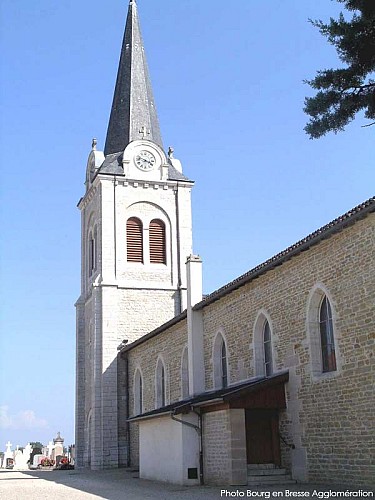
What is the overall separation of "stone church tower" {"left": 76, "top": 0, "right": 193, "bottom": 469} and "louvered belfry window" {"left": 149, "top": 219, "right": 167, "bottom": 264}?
5 cm

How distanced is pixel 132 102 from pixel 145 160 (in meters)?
3.77

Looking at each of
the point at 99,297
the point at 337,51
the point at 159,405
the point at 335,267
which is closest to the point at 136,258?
the point at 99,297

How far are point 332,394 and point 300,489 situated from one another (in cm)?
212

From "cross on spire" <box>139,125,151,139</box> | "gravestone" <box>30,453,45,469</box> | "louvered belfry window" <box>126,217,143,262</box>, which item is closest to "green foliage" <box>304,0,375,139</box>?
"louvered belfry window" <box>126,217,143,262</box>

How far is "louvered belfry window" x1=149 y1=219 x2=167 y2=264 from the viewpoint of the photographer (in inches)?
1329

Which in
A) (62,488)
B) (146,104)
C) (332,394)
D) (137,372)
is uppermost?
(146,104)

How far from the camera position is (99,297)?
31703 mm

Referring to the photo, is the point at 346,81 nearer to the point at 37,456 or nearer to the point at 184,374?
the point at 184,374

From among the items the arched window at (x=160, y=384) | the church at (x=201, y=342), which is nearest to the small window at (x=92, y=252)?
the church at (x=201, y=342)

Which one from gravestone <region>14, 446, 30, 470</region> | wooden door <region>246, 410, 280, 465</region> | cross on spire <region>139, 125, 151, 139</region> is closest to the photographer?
wooden door <region>246, 410, 280, 465</region>

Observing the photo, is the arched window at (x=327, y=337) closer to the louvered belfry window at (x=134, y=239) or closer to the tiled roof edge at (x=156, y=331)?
the tiled roof edge at (x=156, y=331)

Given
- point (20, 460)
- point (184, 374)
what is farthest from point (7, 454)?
point (184, 374)

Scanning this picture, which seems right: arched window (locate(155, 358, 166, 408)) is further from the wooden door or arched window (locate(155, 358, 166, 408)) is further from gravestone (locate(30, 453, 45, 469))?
gravestone (locate(30, 453, 45, 469))

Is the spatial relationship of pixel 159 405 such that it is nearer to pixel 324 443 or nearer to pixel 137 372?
pixel 137 372
